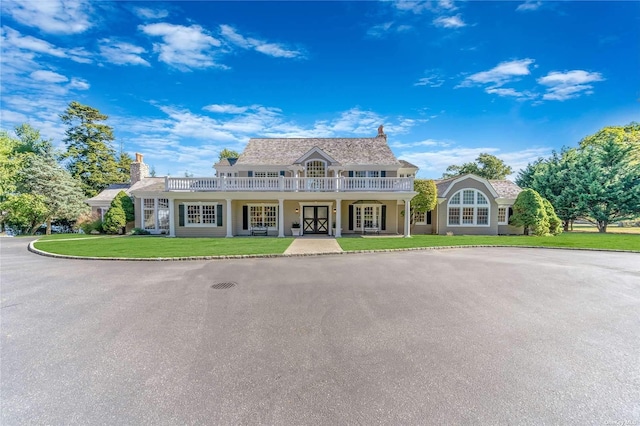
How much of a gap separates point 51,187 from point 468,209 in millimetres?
35081

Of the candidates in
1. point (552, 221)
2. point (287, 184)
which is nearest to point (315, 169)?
point (287, 184)

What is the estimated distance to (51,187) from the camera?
22.3 m

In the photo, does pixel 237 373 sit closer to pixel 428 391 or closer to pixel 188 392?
pixel 188 392

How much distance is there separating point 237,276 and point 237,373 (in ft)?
16.0

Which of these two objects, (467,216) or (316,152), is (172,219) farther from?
(467,216)

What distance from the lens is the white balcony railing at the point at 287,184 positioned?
18422 millimetres

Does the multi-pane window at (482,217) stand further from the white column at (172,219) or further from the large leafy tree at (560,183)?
the white column at (172,219)

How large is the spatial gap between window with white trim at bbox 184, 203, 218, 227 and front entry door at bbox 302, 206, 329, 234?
22.2ft

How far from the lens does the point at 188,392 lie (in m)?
3.05

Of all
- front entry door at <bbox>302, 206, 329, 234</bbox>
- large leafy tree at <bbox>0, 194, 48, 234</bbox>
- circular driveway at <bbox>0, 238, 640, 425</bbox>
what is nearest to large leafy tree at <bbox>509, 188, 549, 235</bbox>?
circular driveway at <bbox>0, 238, 640, 425</bbox>

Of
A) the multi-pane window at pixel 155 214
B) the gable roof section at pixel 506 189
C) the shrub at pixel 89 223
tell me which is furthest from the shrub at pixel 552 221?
the shrub at pixel 89 223

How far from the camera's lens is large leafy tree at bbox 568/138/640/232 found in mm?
22703

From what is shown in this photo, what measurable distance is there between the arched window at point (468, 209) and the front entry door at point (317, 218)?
9.93 m

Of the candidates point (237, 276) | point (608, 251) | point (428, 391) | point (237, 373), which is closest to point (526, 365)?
point (428, 391)
